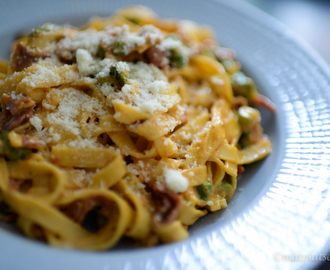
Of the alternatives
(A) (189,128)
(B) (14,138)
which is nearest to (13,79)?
(B) (14,138)

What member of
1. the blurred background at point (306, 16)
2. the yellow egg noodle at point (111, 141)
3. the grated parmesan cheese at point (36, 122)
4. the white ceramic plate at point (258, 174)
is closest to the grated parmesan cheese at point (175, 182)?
the yellow egg noodle at point (111, 141)

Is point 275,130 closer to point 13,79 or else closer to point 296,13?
point 13,79

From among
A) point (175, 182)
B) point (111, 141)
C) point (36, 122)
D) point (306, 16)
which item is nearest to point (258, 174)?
point (175, 182)

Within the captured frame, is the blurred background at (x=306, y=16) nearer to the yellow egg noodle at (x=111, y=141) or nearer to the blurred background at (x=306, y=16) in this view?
the blurred background at (x=306, y=16)

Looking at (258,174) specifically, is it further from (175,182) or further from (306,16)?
(306,16)

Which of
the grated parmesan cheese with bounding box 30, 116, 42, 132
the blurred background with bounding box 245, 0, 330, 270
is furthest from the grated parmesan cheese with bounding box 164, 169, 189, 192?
the blurred background with bounding box 245, 0, 330, 270
